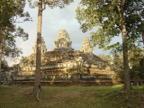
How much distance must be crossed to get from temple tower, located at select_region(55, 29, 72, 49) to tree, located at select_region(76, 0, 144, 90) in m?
31.7

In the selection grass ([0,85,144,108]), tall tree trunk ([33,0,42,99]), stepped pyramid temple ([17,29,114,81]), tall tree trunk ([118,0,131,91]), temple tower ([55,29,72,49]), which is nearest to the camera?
grass ([0,85,144,108])

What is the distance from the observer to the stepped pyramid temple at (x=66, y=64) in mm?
36966

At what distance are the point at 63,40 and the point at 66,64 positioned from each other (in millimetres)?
12012

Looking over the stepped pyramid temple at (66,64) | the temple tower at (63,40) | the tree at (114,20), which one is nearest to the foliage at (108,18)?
the tree at (114,20)

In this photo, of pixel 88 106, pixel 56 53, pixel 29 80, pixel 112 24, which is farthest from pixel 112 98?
pixel 56 53

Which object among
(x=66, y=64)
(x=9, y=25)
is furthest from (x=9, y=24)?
(x=66, y=64)

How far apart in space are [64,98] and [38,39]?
5.27 m

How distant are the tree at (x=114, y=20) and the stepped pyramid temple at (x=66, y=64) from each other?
49.8ft

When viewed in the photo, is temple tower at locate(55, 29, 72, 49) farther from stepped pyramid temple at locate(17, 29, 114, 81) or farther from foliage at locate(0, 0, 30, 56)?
foliage at locate(0, 0, 30, 56)

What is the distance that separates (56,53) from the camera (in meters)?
49.8

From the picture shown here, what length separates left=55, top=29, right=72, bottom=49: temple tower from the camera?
Result: 5294 cm

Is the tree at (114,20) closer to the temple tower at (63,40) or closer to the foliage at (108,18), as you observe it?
the foliage at (108,18)

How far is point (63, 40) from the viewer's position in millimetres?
53125

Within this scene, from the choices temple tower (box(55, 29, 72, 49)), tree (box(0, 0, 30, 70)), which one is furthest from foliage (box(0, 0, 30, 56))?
temple tower (box(55, 29, 72, 49))
